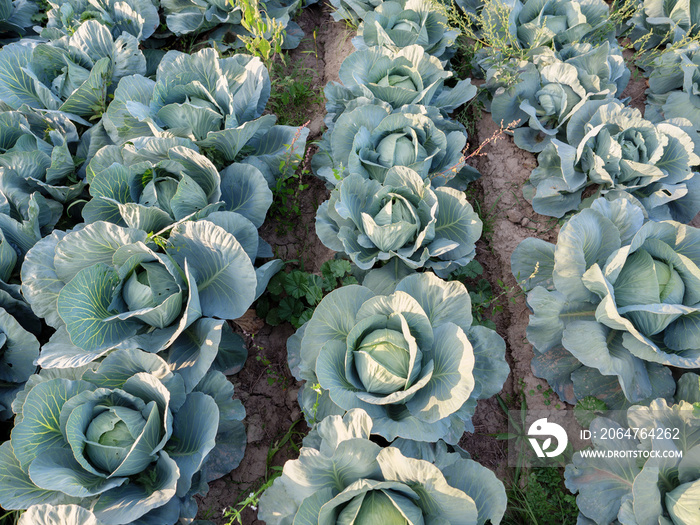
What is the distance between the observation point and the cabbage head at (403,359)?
197 cm

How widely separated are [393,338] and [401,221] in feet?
2.22

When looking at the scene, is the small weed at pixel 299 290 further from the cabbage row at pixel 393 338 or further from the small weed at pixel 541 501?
the small weed at pixel 541 501

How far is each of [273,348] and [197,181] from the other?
1.13 metres

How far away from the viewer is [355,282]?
2.77 meters

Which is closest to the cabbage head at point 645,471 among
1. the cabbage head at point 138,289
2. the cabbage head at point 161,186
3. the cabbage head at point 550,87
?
the cabbage head at point 138,289

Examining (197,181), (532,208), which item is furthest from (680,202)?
(197,181)

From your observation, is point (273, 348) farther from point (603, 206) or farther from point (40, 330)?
point (603, 206)

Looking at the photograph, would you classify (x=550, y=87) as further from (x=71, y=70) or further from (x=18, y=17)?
(x=18, y=17)

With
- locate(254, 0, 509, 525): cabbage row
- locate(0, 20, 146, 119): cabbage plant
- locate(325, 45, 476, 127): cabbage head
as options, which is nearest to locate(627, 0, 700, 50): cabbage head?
locate(325, 45, 476, 127): cabbage head

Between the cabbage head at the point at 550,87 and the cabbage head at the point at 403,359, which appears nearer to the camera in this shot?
the cabbage head at the point at 403,359

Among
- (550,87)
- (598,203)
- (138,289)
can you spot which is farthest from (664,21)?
(138,289)

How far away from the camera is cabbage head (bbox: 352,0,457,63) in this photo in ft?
11.6

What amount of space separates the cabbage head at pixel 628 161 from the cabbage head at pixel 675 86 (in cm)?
53

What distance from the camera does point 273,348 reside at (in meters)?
2.91
